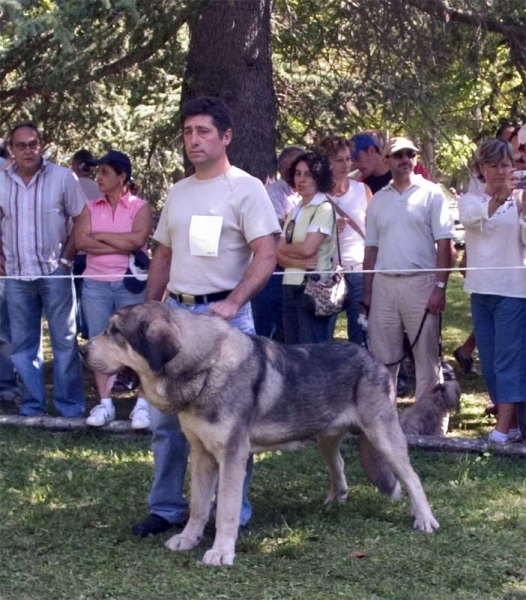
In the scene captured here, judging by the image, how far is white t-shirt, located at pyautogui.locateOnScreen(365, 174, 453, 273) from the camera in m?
8.34

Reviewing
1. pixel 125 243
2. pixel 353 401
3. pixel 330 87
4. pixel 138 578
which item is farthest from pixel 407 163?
pixel 330 87

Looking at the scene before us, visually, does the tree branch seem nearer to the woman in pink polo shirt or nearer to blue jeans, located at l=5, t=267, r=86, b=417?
the woman in pink polo shirt

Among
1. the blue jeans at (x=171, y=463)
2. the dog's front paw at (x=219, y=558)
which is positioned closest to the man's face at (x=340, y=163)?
the blue jeans at (x=171, y=463)

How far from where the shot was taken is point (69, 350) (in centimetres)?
884

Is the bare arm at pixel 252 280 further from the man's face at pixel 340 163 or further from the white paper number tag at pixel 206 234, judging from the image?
the man's face at pixel 340 163

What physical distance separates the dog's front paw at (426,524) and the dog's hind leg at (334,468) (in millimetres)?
637

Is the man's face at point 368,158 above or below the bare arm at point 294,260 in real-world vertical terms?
above

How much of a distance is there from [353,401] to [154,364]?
130cm

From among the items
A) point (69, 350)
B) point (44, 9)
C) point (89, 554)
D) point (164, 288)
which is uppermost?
point (44, 9)

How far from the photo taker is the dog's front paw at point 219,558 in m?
5.57

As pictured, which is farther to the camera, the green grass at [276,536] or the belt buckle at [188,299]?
the belt buckle at [188,299]

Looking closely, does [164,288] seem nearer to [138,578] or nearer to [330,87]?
[138,578]

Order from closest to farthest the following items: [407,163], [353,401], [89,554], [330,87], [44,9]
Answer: [89,554] → [353,401] → [44,9] → [407,163] → [330,87]

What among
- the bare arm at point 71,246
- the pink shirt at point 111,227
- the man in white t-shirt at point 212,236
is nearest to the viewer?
the man in white t-shirt at point 212,236
